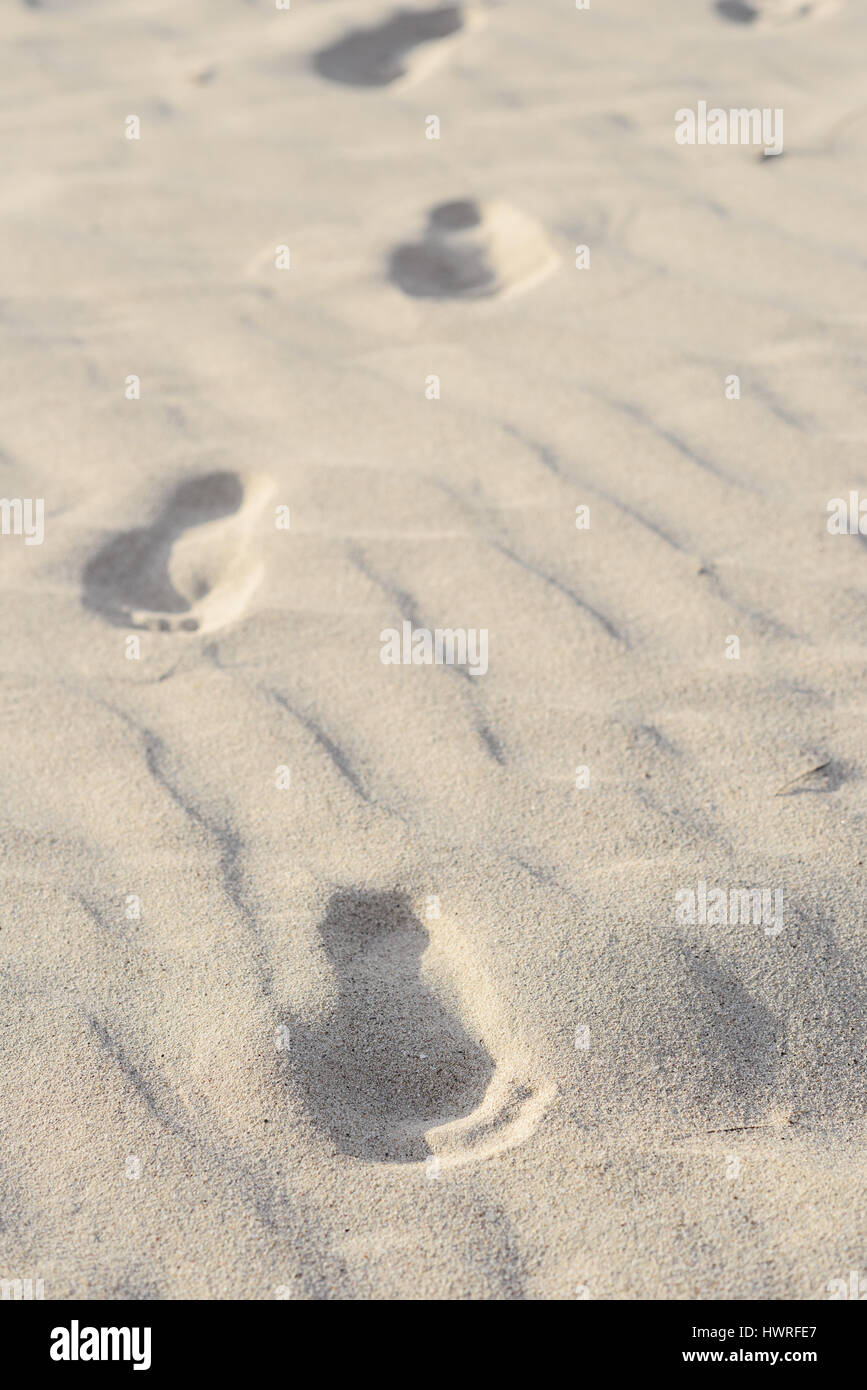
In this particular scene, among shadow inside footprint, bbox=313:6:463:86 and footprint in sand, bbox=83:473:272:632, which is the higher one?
shadow inside footprint, bbox=313:6:463:86

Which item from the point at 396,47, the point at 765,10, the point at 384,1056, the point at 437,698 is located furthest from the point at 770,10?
the point at 384,1056

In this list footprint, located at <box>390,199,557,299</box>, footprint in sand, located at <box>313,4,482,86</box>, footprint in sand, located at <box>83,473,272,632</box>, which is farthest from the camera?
footprint in sand, located at <box>313,4,482,86</box>

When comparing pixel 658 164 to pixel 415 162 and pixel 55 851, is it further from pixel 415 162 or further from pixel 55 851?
pixel 55 851

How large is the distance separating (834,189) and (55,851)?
7.82 ft

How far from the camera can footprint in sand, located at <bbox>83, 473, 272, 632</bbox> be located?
2227 millimetres

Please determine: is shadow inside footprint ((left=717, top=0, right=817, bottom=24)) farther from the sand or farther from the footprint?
the footprint

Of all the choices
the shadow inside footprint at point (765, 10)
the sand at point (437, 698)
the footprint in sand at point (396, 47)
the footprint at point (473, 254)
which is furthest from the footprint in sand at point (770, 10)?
the footprint at point (473, 254)

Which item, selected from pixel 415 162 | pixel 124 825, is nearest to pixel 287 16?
pixel 415 162

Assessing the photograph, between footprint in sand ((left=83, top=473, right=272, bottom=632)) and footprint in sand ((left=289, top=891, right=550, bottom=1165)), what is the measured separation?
703mm

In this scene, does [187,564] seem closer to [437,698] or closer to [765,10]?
[437,698]

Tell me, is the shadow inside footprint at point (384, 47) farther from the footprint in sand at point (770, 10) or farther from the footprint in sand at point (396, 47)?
the footprint in sand at point (770, 10)

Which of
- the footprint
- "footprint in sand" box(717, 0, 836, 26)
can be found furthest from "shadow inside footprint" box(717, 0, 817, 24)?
the footprint
